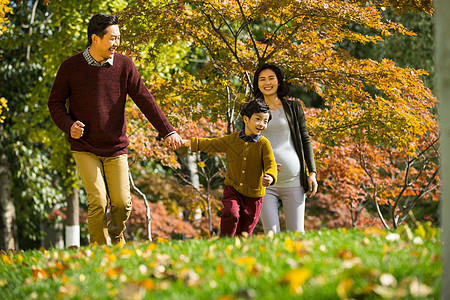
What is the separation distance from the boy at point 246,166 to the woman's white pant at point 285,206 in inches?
3.9

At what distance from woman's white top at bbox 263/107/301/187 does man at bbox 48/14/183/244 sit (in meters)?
1.35

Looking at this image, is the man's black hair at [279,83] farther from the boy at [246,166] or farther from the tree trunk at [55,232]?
the tree trunk at [55,232]

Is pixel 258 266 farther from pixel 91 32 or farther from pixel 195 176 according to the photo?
pixel 195 176

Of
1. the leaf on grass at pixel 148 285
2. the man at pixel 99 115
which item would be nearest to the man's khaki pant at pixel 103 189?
the man at pixel 99 115

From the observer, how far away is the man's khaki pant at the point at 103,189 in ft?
16.2

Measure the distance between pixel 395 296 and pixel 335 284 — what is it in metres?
0.28

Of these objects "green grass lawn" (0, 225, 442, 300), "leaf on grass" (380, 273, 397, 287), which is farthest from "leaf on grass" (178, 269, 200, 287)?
"leaf on grass" (380, 273, 397, 287)

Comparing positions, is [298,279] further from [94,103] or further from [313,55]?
[313,55]

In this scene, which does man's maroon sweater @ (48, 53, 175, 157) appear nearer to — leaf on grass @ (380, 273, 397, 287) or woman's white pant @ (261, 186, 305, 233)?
woman's white pant @ (261, 186, 305, 233)

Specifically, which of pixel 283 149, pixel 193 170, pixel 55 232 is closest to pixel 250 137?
pixel 283 149

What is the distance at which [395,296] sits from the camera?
2590 mm

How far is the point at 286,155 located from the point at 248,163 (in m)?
0.40

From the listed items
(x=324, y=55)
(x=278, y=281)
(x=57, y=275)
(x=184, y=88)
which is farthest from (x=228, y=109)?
(x=278, y=281)

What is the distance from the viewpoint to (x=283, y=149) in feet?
17.2
